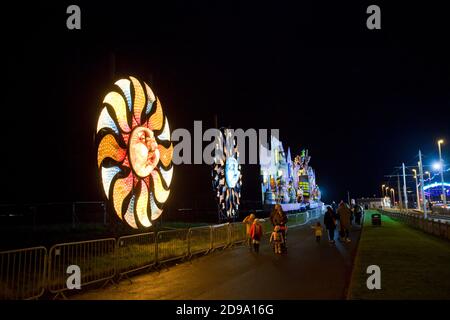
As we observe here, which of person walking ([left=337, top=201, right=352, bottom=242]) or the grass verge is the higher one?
person walking ([left=337, top=201, right=352, bottom=242])

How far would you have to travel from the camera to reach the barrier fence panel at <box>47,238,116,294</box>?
8078 millimetres

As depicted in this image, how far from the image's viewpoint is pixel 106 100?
12578 millimetres

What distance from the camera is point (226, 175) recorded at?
2402cm

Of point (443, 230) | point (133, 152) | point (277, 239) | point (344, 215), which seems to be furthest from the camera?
point (443, 230)

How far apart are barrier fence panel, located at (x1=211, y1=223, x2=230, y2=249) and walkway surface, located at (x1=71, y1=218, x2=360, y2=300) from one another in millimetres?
1796

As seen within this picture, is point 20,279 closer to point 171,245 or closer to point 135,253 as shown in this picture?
point 135,253

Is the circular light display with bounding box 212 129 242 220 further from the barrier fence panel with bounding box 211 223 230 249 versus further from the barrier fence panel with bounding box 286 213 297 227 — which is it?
the barrier fence panel with bounding box 286 213 297 227

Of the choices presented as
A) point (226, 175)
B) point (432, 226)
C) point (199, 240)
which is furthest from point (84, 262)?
point (432, 226)

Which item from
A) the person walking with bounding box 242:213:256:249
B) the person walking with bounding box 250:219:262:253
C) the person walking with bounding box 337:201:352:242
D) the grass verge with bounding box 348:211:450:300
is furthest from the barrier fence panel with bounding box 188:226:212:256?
the person walking with bounding box 337:201:352:242

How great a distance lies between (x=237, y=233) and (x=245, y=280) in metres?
8.95

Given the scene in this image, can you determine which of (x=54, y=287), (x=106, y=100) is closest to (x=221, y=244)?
(x=106, y=100)

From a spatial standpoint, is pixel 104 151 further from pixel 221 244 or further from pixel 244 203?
pixel 244 203

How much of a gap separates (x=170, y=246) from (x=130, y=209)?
2.21m
